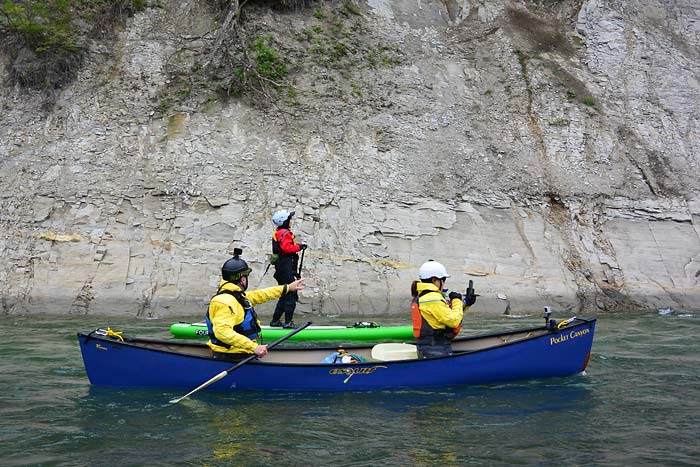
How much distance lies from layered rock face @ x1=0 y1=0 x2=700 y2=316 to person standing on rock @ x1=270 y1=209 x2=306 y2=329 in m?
2.01

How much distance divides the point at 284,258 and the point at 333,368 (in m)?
4.12

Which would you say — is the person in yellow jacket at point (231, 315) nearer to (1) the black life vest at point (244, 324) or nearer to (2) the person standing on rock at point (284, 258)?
(1) the black life vest at point (244, 324)

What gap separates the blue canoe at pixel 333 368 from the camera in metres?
7.98

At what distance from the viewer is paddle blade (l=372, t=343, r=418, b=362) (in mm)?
8609

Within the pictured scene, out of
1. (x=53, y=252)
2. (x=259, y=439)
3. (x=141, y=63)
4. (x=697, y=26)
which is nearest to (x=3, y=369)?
(x=259, y=439)

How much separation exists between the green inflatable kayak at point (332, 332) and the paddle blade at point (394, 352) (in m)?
2.15

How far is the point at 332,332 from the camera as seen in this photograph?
36.4 feet

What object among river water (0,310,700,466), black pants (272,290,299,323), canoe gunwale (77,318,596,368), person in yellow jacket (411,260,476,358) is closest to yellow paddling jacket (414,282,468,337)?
person in yellow jacket (411,260,476,358)

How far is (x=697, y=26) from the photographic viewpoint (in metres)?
20.0

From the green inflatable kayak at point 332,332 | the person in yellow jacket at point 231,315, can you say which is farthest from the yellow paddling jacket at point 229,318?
the green inflatable kayak at point 332,332

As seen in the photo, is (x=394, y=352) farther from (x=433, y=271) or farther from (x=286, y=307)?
(x=286, y=307)

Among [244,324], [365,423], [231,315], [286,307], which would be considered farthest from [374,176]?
[365,423]

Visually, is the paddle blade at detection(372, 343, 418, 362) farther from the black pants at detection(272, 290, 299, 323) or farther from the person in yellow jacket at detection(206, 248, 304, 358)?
the black pants at detection(272, 290, 299, 323)

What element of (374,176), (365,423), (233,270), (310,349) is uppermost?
(374,176)
